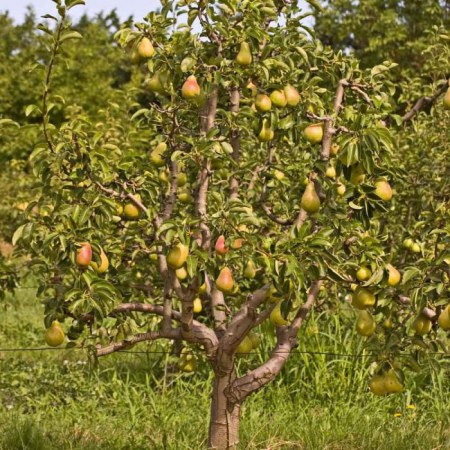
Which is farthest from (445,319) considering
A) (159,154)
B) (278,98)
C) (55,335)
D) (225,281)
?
(55,335)

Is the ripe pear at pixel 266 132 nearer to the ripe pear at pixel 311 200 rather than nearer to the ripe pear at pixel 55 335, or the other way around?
the ripe pear at pixel 311 200

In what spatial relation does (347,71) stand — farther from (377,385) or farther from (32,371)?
(32,371)

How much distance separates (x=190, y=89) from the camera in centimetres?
266

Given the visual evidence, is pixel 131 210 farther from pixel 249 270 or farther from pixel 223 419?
pixel 223 419

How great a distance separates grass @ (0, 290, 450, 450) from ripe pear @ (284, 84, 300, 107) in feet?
4.52

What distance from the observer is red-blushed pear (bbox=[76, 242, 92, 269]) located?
253 centimetres

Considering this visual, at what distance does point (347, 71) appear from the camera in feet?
10.1

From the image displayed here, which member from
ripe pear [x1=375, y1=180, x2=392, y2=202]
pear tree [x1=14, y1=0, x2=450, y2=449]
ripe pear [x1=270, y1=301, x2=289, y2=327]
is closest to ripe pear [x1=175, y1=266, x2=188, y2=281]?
pear tree [x1=14, y1=0, x2=450, y2=449]

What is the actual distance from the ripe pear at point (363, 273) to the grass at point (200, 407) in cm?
94

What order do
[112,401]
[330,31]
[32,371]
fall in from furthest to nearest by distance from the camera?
[330,31], [32,371], [112,401]

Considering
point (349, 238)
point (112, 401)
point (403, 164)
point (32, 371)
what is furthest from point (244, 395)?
point (32, 371)

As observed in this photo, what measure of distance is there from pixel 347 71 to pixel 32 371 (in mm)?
3175

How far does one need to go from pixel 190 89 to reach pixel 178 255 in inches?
22.3

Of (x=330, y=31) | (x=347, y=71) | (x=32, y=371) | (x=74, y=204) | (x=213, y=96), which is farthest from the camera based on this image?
(x=330, y=31)
